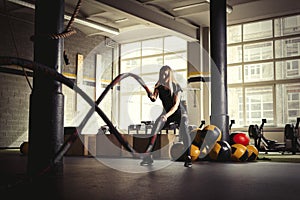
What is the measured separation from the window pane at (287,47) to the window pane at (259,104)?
47.1 inches

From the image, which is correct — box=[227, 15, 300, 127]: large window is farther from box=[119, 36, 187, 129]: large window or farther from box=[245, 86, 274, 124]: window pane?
box=[119, 36, 187, 129]: large window

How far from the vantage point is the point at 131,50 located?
15.8m

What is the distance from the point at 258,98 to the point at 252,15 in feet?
9.26

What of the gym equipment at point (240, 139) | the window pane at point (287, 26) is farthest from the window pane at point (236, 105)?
the gym equipment at point (240, 139)

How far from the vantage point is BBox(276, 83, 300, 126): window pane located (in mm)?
11758

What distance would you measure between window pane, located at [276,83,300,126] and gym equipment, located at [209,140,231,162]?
693cm

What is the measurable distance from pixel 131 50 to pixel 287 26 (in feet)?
21.3

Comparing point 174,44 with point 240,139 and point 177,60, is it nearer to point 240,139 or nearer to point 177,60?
point 177,60

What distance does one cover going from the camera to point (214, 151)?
5.67 metres

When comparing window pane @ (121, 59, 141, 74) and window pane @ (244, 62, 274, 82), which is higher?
window pane @ (121, 59, 141, 74)

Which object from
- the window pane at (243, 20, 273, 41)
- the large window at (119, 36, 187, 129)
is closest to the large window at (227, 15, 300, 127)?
the window pane at (243, 20, 273, 41)

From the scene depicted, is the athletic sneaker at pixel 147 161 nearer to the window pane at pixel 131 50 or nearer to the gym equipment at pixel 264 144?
the gym equipment at pixel 264 144

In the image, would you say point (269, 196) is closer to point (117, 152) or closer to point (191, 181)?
point (191, 181)

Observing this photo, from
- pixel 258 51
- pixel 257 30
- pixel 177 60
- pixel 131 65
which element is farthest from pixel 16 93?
pixel 257 30
